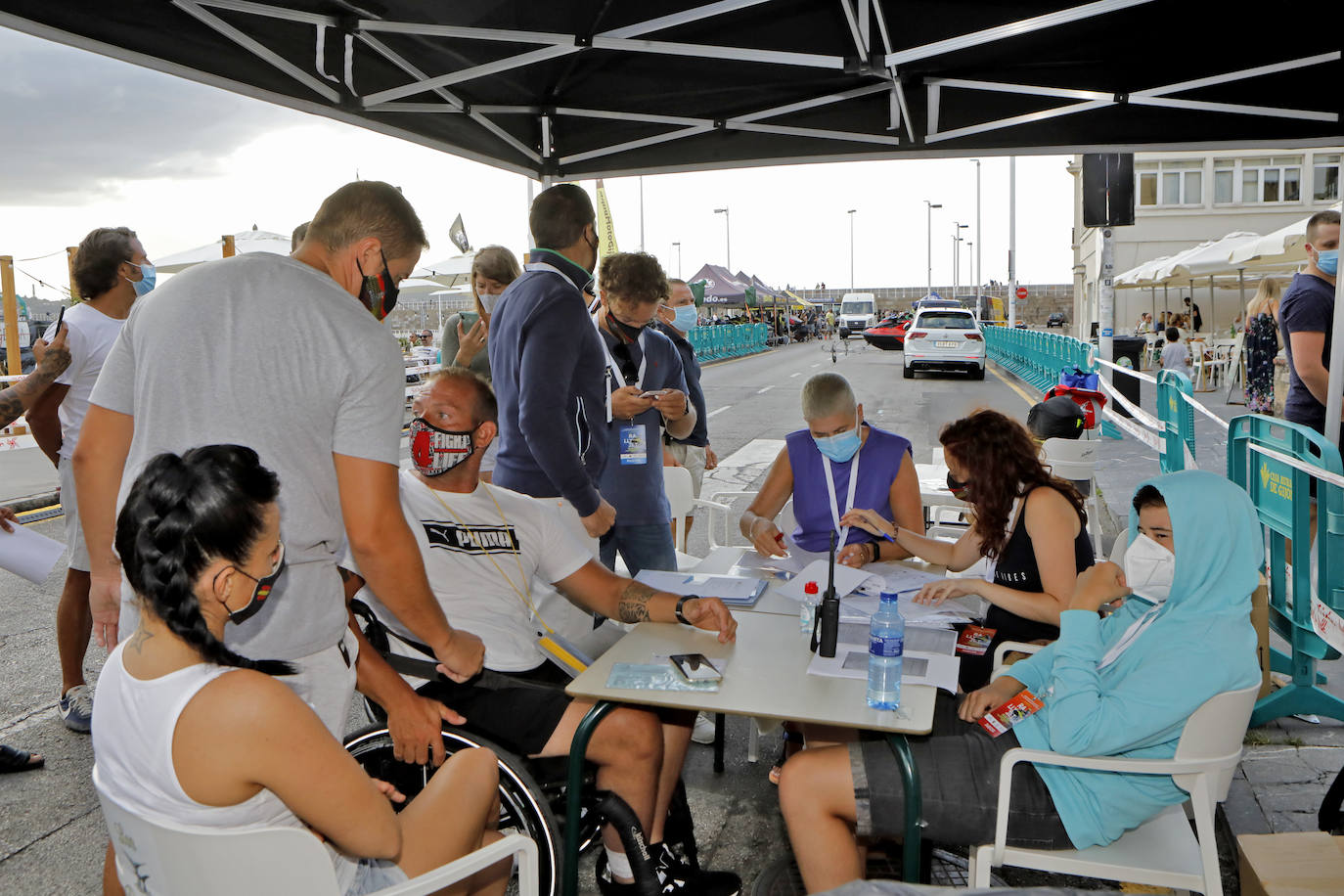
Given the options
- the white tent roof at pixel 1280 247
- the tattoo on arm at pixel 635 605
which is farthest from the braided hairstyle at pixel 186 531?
the white tent roof at pixel 1280 247

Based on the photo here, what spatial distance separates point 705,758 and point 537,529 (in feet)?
4.48

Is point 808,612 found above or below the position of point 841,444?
below

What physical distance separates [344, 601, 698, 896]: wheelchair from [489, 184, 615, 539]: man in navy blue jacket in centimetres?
78

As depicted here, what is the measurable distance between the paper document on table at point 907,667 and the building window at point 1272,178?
47.0 meters

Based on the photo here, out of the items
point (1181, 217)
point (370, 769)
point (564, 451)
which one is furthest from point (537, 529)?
point (1181, 217)

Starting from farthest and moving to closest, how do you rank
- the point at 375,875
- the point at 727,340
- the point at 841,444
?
the point at 727,340 < the point at 841,444 < the point at 375,875

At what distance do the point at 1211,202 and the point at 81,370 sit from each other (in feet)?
154

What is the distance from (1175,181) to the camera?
42.1 m

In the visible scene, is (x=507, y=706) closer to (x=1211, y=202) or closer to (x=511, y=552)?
(x=511, y=552)

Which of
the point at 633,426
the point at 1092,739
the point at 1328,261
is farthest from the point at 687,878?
the point at 1328,261

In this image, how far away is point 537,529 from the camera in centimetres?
302

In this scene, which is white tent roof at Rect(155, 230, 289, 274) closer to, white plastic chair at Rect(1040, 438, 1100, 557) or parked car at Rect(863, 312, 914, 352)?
white plastic chair at Rect(1040, 438, 1100, 557)

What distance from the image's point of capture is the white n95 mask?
2.40m

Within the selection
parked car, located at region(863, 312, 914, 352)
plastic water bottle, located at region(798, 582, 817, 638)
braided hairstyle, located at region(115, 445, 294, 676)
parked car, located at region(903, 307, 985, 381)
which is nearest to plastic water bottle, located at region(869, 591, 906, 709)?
plastic water bottle, located at region(798, 582, 817, 638)
